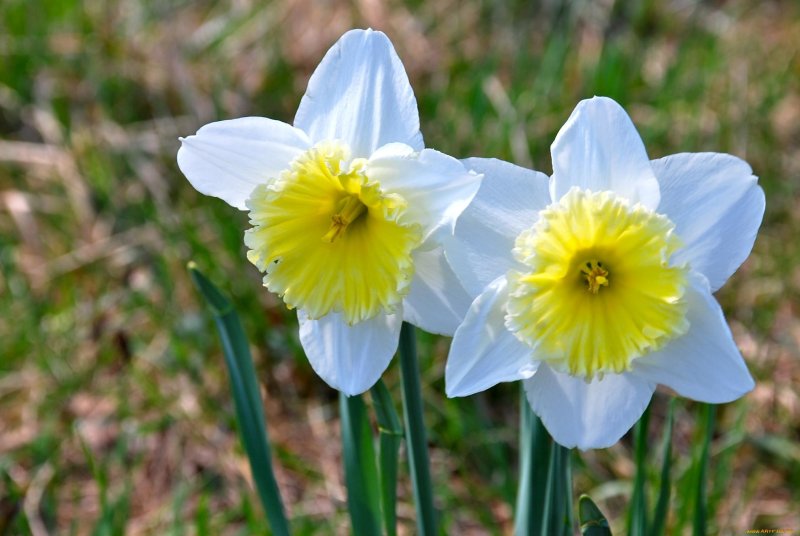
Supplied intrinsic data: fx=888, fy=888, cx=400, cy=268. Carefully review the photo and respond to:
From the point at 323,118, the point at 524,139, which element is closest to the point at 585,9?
the point at 524,139

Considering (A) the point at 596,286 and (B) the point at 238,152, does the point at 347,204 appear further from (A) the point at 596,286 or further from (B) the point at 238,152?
(A) the point at 596,286

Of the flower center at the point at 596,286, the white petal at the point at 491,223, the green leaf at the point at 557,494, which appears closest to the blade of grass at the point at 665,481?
the green leaf at the point at 557,494

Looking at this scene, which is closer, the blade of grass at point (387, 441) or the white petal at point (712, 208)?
the white petal at point (712, 208)

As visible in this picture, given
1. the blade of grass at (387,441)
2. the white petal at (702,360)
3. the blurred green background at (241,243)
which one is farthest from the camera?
the blurred green background at (241,243)

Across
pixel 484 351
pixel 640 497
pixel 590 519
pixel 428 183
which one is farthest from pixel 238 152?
pixel 640 497

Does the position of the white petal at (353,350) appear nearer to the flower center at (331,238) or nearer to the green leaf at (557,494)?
the flower center at (331,238)

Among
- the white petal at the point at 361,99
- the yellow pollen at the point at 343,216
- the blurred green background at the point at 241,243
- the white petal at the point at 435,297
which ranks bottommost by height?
the blurred green background at the point at 241,243

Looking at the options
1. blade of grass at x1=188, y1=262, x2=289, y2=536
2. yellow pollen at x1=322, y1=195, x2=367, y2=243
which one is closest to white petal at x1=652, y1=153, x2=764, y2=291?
yellow pollen at x1=322, y1=195, x2=367, y2=243

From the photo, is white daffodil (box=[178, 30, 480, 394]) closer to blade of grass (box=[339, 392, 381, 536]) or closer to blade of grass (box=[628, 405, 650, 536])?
blade of grass (box=[339, 392, 381, 536])
